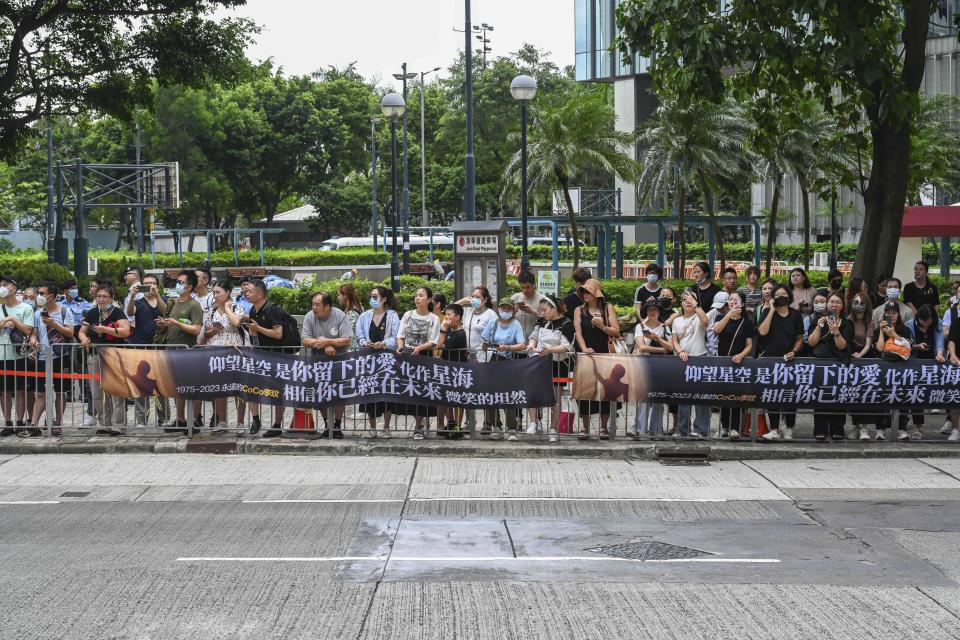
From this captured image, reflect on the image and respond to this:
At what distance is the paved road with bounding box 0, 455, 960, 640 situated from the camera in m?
7.35

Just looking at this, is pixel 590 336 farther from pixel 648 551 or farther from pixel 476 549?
pixel 476 549

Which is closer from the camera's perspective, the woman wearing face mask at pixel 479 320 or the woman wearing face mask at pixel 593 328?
the woman wearing face mask at pixel 593 328

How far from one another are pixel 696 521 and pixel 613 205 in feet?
161

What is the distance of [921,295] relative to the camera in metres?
15.9

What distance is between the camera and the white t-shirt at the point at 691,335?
13.9 meters

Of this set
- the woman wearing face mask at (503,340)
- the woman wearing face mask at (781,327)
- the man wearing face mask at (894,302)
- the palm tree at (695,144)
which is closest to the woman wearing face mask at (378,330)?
the woman wearing face mask at (503,340)

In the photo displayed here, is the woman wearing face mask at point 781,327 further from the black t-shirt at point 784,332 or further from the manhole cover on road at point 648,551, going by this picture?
the manhole cover on road at point 648,551

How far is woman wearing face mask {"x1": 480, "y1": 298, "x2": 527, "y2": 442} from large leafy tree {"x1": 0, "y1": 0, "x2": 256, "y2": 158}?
12.7 meters

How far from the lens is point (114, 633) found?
7078 mm

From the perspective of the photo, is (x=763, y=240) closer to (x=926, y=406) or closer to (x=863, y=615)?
(x=926, y=406)

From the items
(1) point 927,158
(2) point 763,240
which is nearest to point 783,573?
(1) point 927,158

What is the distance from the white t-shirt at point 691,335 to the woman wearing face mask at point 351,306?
3.91m

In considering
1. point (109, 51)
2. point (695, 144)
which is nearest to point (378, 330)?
point (109, 51)

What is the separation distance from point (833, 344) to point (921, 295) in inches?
114
